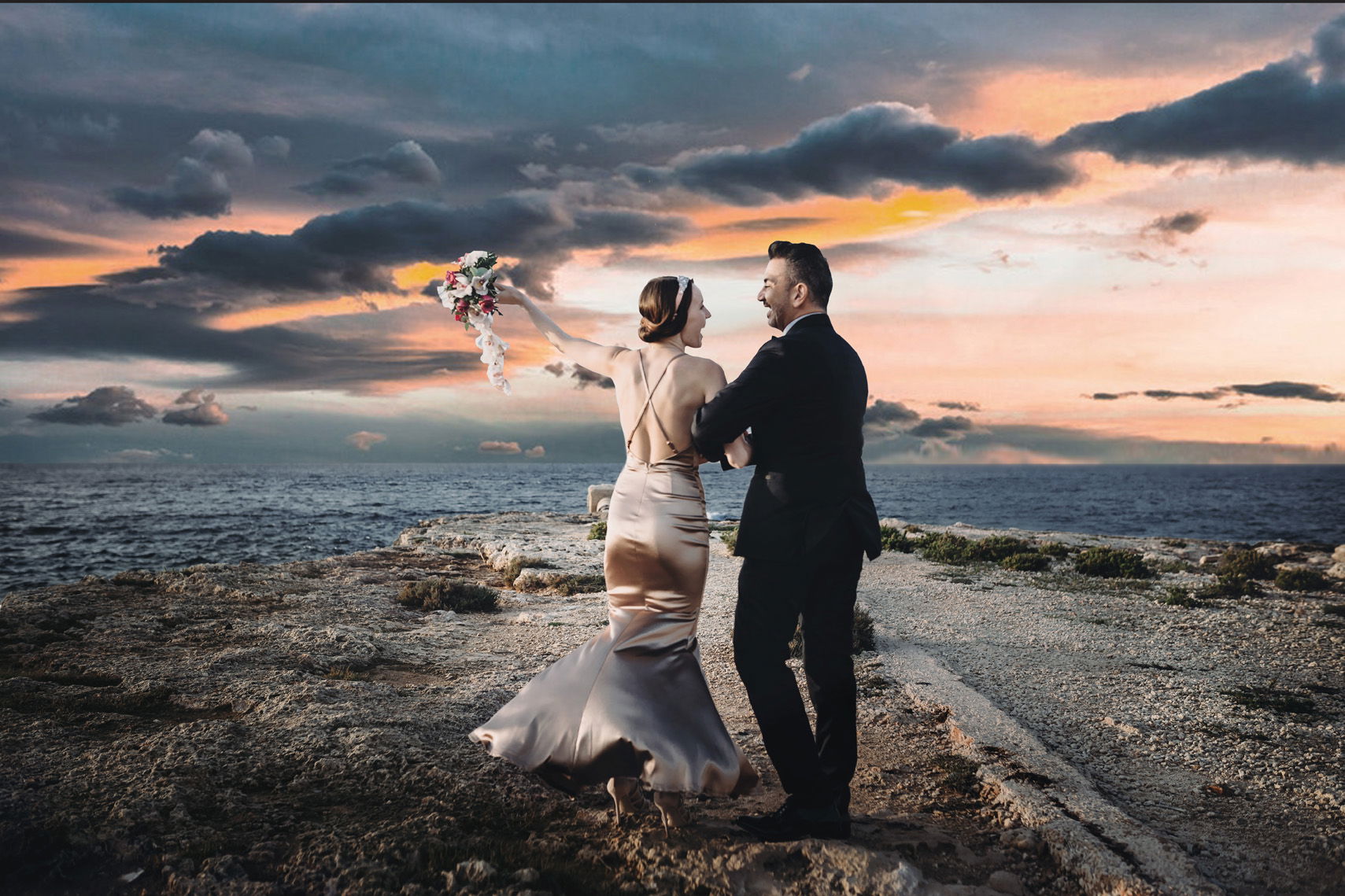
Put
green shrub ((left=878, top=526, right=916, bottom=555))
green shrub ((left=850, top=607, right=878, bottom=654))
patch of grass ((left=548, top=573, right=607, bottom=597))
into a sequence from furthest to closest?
green shrub ((left=878, top=526, right=916, bottom=555))
patch of grass ((left=548, top=573, right=607, bottom=597))
green shrub ((left=850, top=607, right=878, bottom=654))

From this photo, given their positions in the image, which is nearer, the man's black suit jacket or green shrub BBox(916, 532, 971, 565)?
the man's black suit jacket

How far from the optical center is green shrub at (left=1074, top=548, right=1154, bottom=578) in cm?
1355

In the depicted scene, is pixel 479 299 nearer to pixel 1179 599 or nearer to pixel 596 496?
pixel 1179 599

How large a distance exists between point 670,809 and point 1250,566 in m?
14.2

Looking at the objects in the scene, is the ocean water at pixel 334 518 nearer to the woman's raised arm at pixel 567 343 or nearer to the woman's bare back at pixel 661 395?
the woman's raised arm at pixel 567 343

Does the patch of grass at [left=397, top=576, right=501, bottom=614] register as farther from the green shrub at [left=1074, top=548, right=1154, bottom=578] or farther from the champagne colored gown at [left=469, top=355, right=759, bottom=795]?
the green shrub at [left=1074, top=548, right=1154, bottom=578]

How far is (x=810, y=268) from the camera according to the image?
3820 millimetres

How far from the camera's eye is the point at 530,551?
621 inches

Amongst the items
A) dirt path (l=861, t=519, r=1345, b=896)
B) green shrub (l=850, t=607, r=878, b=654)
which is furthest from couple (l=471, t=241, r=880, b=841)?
green shrub (l=850, t=607, r=878, b=654)

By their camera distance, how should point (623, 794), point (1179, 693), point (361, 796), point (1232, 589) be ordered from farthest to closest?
1. point (1232, 589)
2. point (1179, 693)
3. point (361, 796)
4. point (623, 794)

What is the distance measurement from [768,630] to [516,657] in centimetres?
479

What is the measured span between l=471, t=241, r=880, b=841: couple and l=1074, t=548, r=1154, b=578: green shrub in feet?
38.9

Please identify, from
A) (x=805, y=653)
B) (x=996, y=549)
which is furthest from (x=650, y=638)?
(x=996, y=549)

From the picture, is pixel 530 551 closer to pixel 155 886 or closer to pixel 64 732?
pixel 64 732
